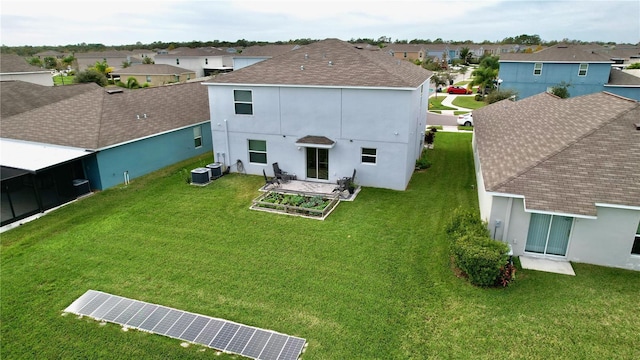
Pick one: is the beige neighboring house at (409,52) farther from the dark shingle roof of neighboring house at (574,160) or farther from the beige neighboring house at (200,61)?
the dark shingle roof of neighboring house at (574,160)

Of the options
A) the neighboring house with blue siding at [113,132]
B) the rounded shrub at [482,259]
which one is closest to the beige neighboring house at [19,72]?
the neighboring house with blue siding at [113,132]

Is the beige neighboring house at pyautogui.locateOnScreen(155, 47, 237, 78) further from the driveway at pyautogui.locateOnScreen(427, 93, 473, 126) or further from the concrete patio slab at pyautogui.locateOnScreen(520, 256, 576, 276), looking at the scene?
the concrete patio slab at pyautogui.locateOnScreen(520, 256, 576, 276)

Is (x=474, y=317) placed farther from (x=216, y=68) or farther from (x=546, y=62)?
(x=216, y=68)

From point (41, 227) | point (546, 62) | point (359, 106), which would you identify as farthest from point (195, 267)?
point (546, 62)

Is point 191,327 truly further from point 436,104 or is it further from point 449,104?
point 449,104

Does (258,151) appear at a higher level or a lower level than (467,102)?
higher

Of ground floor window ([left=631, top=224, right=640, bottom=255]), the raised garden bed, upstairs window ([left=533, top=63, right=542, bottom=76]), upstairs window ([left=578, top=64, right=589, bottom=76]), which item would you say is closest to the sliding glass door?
the raised garden bed

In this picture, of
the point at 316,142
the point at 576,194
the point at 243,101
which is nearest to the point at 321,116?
the point at 316,142
